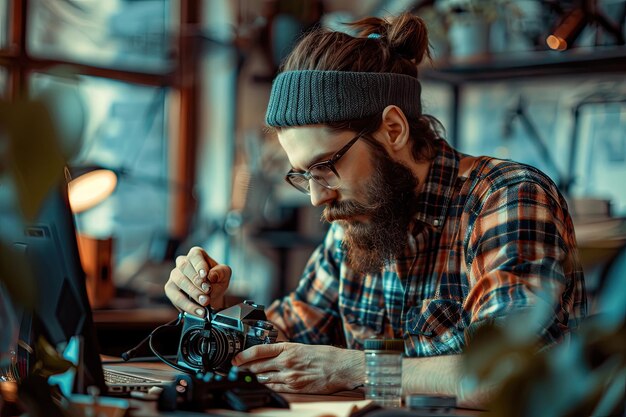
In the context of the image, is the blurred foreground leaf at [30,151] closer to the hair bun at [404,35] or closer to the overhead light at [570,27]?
the hair bun at [404,35]

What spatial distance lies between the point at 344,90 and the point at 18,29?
240 cm

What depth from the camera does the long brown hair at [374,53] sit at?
1.95 meters

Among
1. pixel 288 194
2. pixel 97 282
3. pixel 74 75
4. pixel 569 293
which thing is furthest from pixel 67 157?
pixel 288 194

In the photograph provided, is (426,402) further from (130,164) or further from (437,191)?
(130,164)

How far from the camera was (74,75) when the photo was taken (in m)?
0.69

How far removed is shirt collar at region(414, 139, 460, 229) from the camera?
196 cm

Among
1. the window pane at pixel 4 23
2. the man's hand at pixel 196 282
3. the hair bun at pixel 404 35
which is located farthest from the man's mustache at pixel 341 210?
the window pane at pixel 4 23

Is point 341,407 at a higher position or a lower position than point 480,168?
lower

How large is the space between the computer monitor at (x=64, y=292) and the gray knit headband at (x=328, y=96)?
0.70m

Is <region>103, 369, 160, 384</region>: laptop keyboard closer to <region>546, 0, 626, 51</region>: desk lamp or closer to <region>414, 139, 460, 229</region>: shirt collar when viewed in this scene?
<region>414, 139, 460, 229</region>: shirt collar

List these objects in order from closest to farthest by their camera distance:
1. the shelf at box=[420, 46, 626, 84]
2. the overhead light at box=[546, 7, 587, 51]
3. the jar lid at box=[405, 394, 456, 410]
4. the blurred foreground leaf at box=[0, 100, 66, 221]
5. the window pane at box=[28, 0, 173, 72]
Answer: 1. the blurred foreground leaf at box=[0, 100, 66, 221]
2. the jar lid at box=[405, 394, 456, 410]
3. the overhead light at box=[546, 7, 587, 51]
4. the shelf at box=[420, 46, 626, 84]
5. the window pane at box=[28, 0, 173, 72]

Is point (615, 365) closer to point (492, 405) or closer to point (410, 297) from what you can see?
point (492, 405)

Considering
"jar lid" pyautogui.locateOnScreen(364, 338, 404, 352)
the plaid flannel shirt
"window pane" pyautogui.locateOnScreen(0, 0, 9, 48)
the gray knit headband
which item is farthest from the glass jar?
"window pane" pyautogui.locateOnScreen(0, 0, 9, 48)

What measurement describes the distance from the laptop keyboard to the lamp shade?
1670mm
